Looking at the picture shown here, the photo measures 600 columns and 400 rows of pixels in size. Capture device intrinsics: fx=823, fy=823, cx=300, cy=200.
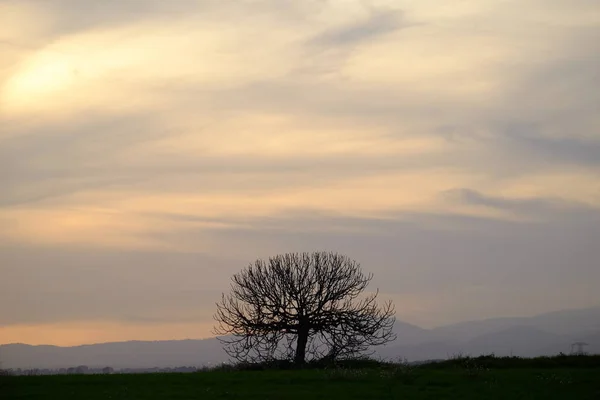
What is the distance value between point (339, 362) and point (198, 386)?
15.5 meters

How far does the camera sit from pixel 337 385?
33406mm

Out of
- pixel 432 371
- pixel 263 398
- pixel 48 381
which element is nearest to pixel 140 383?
pixel 48 381

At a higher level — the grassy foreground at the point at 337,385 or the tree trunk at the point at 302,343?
the tree trunk at the point at 302,343

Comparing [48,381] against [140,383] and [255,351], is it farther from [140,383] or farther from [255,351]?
[255,351]

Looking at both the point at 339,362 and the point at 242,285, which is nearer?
the point at 339,362

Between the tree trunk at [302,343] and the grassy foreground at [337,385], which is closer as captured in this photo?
the grassy foreground at [337,385]

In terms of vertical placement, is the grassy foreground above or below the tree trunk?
below

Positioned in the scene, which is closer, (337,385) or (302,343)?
(337,385)

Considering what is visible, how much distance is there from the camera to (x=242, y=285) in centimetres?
5712

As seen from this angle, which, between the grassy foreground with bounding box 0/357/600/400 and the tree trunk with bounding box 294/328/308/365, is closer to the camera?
the grassy foreground with bounding box 0/357/600/400

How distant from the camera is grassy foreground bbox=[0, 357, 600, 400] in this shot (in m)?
30.8

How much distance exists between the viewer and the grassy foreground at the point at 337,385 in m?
30.8

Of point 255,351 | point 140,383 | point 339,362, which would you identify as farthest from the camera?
point 255,351

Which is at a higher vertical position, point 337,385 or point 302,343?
point 302,343
